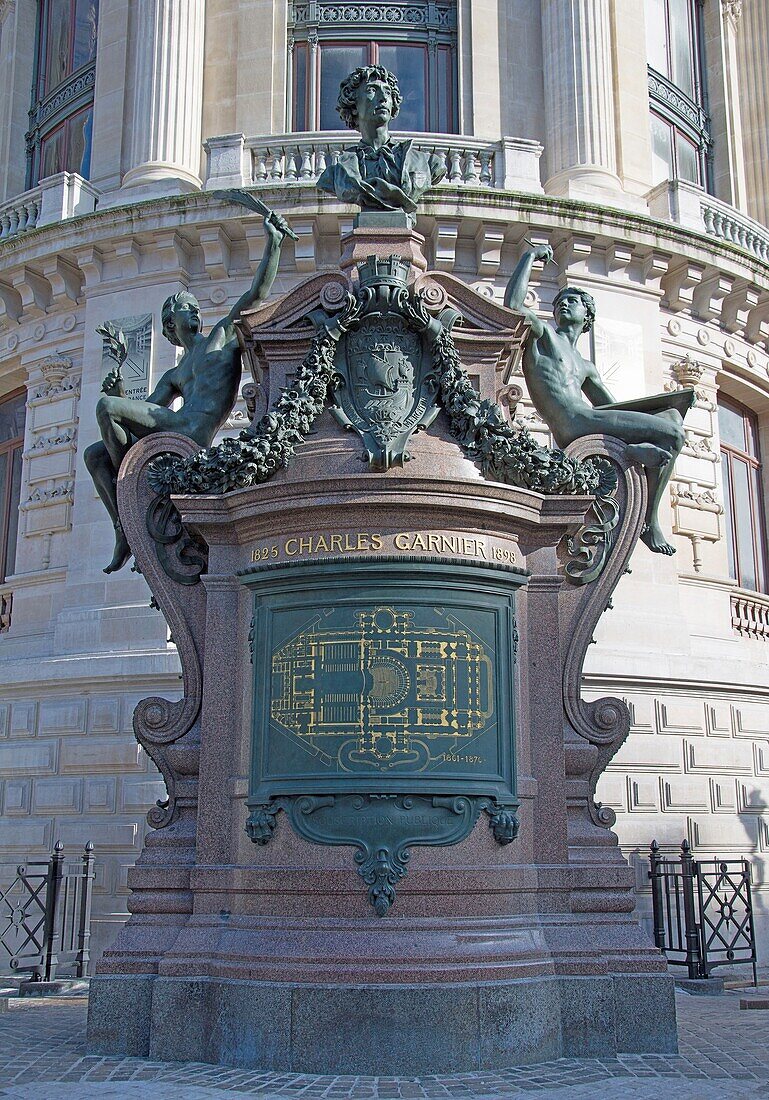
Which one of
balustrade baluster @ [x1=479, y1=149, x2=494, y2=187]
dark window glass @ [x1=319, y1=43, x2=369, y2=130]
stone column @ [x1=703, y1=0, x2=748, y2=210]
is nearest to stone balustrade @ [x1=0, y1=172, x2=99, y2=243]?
dark window glass @ [x1=319, y1=43, x2=369, y2=130]

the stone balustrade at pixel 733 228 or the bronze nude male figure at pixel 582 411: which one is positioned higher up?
the stone balustrade at pixel 733 228

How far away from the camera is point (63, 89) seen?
87.1 ft

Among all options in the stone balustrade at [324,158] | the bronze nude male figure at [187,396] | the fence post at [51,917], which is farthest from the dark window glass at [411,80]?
the fence post at [51,917]

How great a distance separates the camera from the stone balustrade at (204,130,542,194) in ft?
70.4

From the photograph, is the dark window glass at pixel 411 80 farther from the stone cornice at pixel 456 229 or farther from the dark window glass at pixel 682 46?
the dark window glass at pixel 682 46

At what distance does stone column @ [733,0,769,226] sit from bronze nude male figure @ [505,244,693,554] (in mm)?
20059

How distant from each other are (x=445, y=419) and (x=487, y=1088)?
183 inches

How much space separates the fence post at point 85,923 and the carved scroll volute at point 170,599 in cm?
687

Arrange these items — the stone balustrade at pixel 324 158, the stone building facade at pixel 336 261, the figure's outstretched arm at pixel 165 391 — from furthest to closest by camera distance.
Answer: the stone balustrade at pixel 324 158, the stone building facade at pixel 336 261, the figure's outstretched arm at pixel 165 391

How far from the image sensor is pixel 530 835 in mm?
8789

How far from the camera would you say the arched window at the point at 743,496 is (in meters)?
24.2

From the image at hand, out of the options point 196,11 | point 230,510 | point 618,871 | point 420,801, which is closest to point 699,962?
point 618,871

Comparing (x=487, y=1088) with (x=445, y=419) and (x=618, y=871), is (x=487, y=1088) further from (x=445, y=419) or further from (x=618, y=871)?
(x=445, y=419)

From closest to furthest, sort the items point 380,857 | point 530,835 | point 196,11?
point 380,857 → point 530,835 → point 196,11
